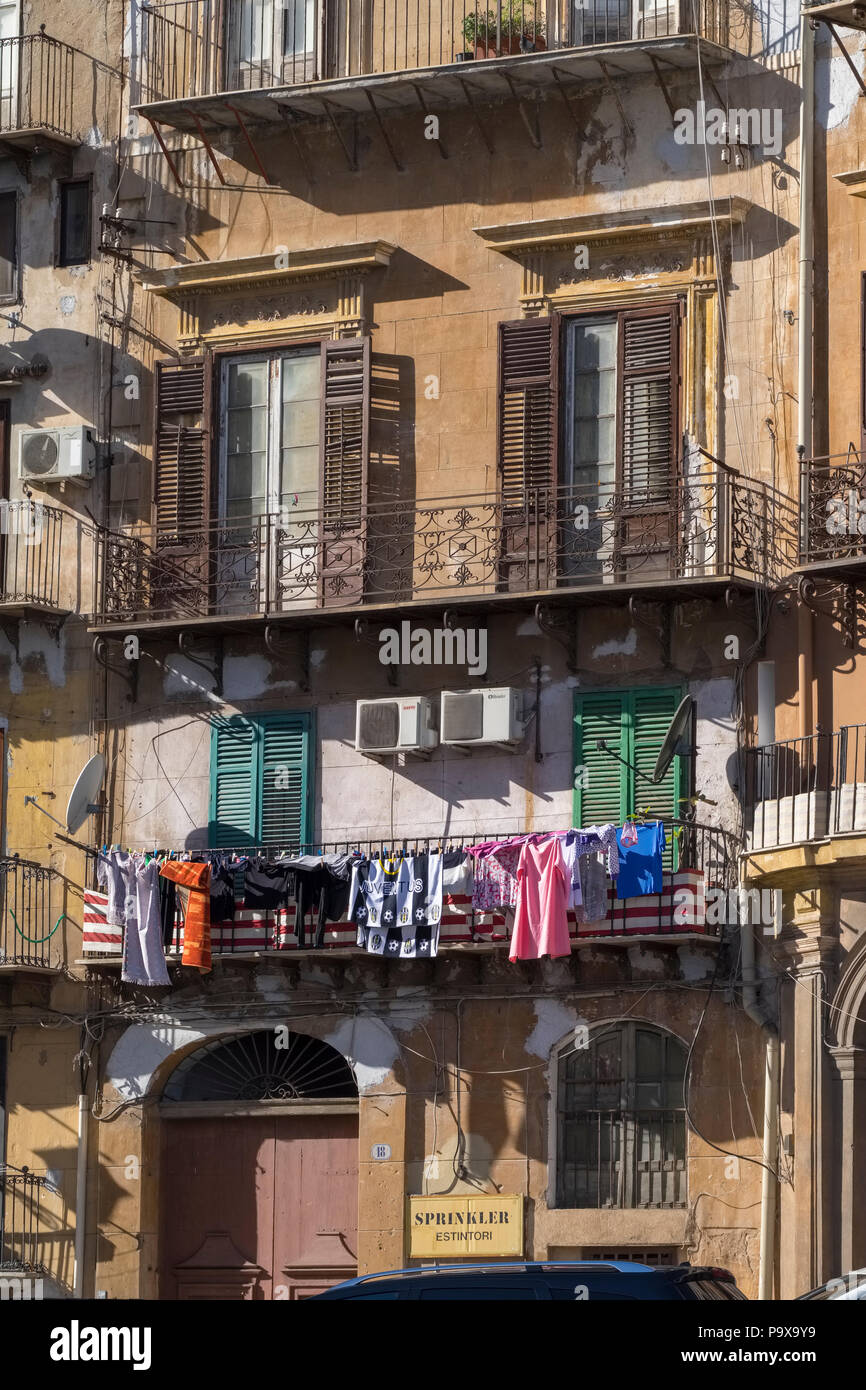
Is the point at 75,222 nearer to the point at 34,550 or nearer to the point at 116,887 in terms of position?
the point at 34,550

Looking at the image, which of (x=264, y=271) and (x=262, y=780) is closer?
(x=262, y=780)

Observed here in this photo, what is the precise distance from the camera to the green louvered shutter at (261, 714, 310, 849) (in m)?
26.2

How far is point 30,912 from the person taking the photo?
27062 millimetres

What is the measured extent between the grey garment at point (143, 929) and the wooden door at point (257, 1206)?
1.84m

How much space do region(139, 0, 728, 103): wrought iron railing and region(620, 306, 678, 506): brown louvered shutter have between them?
2.84m

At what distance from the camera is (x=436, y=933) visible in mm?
24438

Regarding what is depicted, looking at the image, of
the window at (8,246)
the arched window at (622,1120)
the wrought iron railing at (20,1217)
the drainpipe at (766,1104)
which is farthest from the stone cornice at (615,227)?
the wrought iron railing at (20,1217)

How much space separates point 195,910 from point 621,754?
4424 millimetres

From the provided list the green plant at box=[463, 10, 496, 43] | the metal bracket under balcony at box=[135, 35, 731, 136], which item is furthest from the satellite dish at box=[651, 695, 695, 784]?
the green plant at box=[463, 10, 496, 43]

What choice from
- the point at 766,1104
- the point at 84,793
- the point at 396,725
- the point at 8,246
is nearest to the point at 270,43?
the point at 8,246

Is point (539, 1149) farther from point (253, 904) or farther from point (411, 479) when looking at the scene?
point (411, 479)

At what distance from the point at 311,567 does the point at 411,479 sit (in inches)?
53.0

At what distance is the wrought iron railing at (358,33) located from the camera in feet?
85.6

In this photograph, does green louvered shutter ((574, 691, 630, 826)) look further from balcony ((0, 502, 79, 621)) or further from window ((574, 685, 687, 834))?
balcony ((0, 502, 79, 621))
